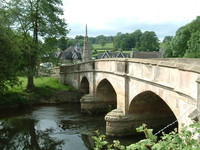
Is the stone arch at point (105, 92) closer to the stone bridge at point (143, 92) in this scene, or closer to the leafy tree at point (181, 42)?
the stone bridge at point (143, 92)

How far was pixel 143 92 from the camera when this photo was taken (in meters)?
11.2

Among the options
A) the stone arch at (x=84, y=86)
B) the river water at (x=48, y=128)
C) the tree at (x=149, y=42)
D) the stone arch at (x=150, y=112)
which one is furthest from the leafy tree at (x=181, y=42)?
the tree at (x=149, y=42)

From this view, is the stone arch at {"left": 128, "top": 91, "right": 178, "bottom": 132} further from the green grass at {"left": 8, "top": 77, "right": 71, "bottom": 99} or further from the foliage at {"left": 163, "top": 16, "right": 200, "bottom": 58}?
the foliage at {"left": 163, "top": 16, "right": 200, "bottom": 58}

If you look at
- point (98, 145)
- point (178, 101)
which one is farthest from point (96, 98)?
point (98, 145)

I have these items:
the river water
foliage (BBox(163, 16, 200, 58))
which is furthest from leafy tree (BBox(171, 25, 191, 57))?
the river water

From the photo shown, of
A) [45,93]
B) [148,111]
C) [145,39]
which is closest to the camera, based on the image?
[148,111]

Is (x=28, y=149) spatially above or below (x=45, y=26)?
below

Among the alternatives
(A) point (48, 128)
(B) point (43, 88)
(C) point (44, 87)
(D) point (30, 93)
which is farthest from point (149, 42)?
(A) point (48, 128)

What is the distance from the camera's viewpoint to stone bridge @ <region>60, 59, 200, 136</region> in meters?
7.57

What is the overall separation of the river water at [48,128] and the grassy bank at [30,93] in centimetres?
93

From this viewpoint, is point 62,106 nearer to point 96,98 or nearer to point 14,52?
point 96,98

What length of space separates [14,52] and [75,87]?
40.8ft

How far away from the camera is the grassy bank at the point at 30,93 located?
20.6 m

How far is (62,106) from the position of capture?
21.9 m
